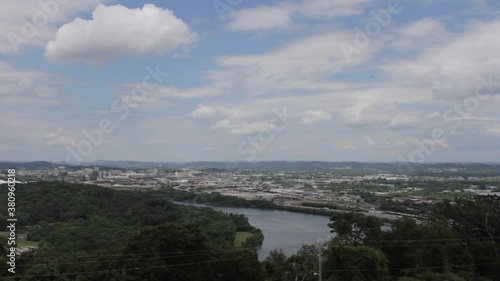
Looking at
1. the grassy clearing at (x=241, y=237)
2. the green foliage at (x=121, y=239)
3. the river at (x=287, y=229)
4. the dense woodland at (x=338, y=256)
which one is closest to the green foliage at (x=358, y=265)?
the dense woodland at (x=338, y=256)

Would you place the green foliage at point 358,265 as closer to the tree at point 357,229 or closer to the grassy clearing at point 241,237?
the tree at point 357,229

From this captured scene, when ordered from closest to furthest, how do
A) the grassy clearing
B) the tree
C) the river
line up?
1. the tree
2. the river
3. the grassy clearing

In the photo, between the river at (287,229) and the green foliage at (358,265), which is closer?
the green foliage at (358,265)

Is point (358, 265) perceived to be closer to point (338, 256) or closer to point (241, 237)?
point (338, 256)

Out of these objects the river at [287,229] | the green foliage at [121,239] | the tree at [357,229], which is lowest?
the river at [287,229]

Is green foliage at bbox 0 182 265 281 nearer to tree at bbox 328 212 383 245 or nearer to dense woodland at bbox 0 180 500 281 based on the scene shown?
dense woodland at bbox 0 180 500 281

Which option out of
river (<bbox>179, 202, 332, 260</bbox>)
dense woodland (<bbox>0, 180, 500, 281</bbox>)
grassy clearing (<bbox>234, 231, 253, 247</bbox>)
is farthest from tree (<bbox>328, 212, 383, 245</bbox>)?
grassy clearing (<bbox>234, 231, 253, 247</bbox>)
